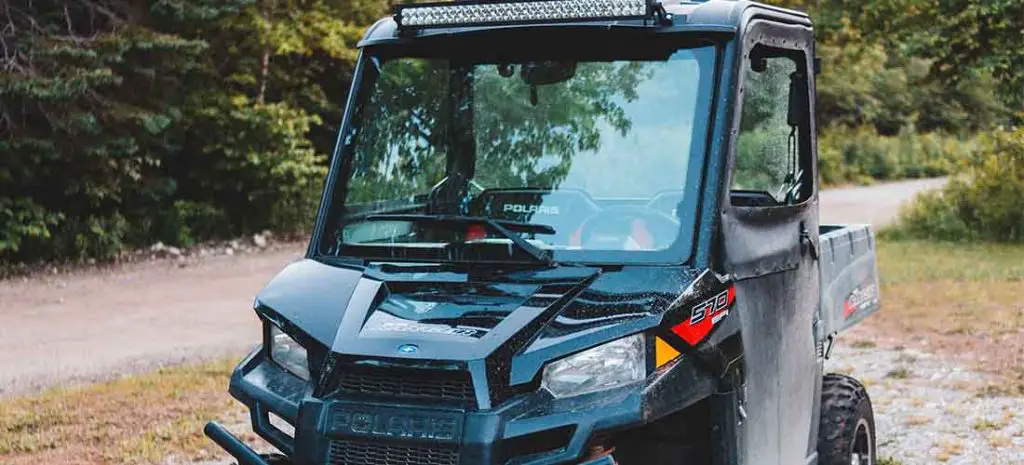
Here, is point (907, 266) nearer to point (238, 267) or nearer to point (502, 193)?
point (238, 267)

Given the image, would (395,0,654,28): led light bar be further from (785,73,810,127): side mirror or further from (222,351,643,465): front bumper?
(222,351,643,465): front bumper

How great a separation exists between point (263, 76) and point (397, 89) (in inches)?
523

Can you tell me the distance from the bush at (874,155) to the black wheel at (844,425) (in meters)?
28.7

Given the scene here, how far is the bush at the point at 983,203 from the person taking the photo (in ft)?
66.6

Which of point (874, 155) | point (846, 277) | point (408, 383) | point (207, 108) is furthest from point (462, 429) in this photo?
point (874, 155)

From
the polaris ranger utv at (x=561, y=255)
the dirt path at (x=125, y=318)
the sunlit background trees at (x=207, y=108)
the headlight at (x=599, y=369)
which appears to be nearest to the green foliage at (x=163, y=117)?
the sunlit background trees at (x=207, y=108)

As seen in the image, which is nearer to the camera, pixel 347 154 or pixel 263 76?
pixel 347 154

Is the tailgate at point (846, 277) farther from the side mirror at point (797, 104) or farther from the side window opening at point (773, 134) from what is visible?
the side mirror at point (797, 104)

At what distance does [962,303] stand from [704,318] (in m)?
10.4

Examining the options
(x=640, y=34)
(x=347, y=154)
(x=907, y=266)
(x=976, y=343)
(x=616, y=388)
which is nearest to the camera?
(x=616, y=388)

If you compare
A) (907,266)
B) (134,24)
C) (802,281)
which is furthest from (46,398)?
(907,266)

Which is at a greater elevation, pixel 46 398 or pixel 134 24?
pixel 134 24

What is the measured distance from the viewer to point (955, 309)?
1295cm

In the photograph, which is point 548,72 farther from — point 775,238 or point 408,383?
point 408,383
